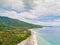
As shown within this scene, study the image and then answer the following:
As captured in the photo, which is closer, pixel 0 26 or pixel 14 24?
pixel 0 26

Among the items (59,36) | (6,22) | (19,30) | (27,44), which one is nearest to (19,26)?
(19,30)

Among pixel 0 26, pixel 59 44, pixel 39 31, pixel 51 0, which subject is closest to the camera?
pixel 51 0

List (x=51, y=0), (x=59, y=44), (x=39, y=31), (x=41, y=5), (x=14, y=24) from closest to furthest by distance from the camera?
(x=51, y=0)
(x=41, y=5)
(x=59, y=44)
(x=14, y=24)
(x=39, y=31)

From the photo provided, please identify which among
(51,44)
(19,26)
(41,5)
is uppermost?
(41,5)

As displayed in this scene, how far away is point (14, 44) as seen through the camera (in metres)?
6.63

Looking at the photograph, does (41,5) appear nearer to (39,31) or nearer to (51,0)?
(51,0)

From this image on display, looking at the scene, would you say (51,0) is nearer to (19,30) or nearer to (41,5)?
(41,5)

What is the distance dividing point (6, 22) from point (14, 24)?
73 centimetres

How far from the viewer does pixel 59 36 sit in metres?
11.6

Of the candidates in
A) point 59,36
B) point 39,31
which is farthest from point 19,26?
point 39,31

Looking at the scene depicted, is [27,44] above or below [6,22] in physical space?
below

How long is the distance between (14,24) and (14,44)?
4603 millimetres

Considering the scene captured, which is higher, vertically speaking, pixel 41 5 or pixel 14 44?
pixel 41 5

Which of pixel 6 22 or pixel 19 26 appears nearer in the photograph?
pixel 19 26
